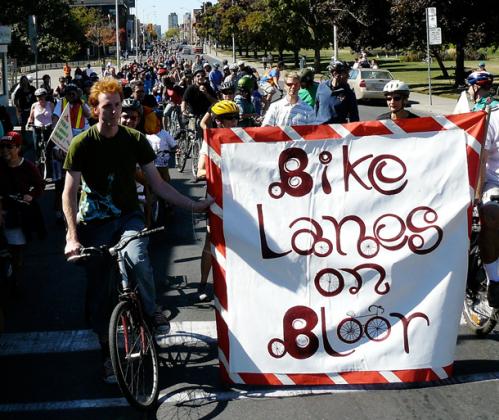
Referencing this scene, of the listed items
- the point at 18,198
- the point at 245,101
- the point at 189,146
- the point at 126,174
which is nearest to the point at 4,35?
the point at 189,146

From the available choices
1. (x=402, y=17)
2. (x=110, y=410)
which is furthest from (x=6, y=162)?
(x=402, y=17)

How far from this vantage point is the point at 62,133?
29.7 feet

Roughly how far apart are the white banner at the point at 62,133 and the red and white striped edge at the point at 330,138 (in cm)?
379

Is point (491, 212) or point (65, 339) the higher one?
point (491, 212)

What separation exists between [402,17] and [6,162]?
35.4 m

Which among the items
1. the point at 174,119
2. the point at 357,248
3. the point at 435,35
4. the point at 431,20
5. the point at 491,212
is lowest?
the point at 357,248

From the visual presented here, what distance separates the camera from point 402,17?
41031mm

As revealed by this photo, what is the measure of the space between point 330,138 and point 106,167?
1.44m

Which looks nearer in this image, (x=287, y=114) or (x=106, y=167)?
(x=106, y=167)

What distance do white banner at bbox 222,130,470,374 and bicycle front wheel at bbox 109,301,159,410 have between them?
637mm

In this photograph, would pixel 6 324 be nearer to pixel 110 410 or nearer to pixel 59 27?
pixel 110 410

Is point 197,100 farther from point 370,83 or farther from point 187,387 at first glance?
point 370,83

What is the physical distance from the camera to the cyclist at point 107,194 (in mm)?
5281

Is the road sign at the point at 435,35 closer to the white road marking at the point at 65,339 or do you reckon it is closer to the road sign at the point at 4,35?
the road sign at the point at 4,35
